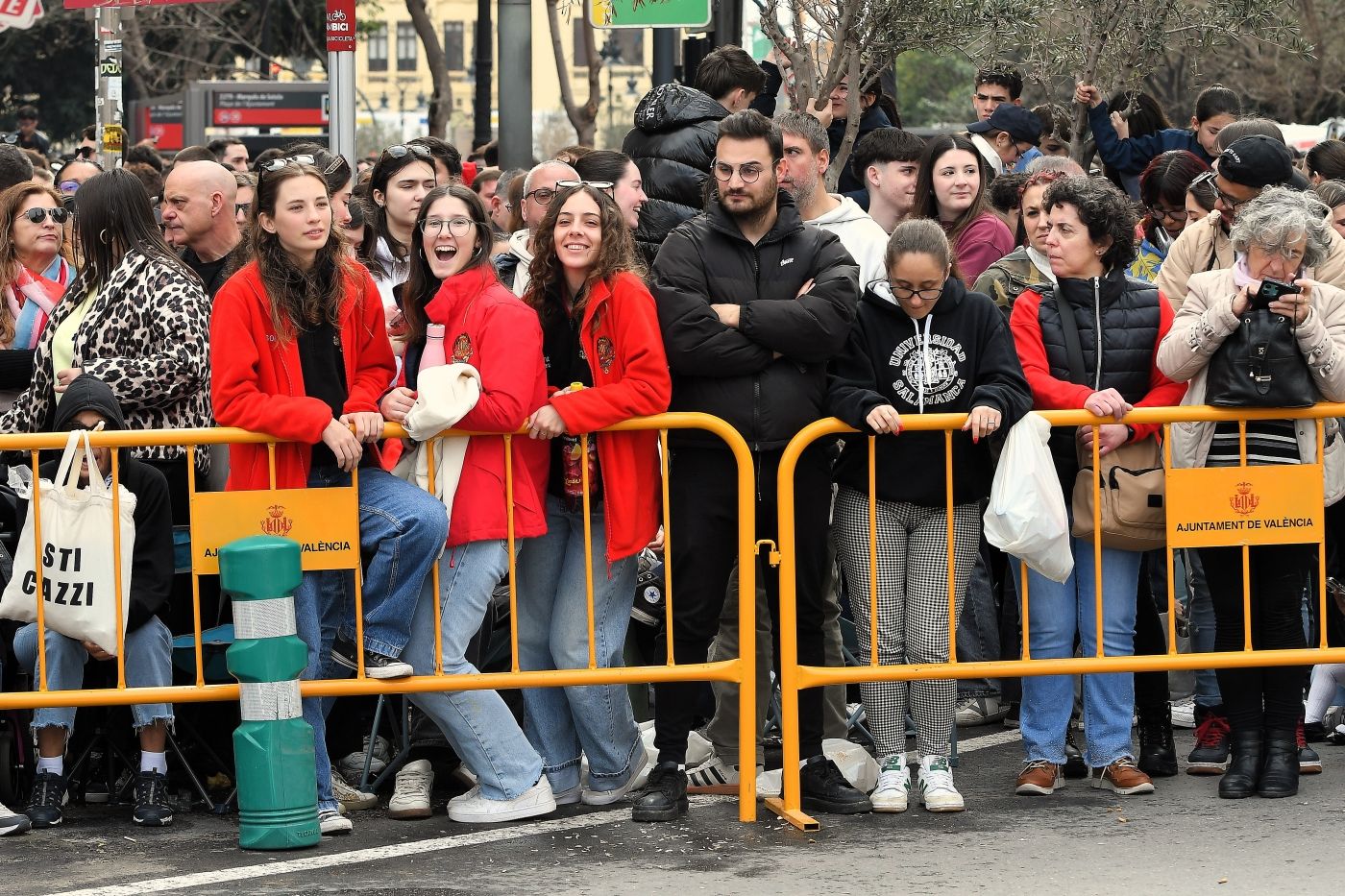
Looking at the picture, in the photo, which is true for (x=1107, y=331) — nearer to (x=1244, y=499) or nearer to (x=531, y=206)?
(x=1244, y=499)

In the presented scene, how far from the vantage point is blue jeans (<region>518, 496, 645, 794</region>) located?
22.1 feet

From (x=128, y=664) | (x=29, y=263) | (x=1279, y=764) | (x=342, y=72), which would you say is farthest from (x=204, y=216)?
(x=342, y=72)

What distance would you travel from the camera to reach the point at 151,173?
1115 centimetres

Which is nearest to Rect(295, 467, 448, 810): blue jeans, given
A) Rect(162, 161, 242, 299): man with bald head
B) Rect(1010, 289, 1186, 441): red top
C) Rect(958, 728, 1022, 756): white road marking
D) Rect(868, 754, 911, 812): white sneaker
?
Rect(162, 161, 242, 299): man with bald head

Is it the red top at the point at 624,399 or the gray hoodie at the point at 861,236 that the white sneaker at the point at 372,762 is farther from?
the gray hoodie at the point at 861,236

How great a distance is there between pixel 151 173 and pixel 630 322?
552cm

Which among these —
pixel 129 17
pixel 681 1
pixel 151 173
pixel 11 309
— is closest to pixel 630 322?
pixel 11 309

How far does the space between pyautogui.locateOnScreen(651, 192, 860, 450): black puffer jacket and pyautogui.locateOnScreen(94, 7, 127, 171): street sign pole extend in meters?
8.74

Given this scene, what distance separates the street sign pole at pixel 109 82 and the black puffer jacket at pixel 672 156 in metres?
6.86

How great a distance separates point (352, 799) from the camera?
271 inches

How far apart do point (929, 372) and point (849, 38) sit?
376cm

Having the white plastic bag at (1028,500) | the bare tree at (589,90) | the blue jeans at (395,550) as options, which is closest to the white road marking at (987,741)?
the white plastic bag at (1028,500)

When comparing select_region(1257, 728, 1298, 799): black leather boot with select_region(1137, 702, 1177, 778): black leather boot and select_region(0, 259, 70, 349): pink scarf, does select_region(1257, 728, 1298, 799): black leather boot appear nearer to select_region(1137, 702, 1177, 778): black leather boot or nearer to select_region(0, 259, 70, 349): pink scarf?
select_region(1137, 702, 1177, 778): black leather boot

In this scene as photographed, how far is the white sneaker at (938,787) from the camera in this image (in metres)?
6.70
